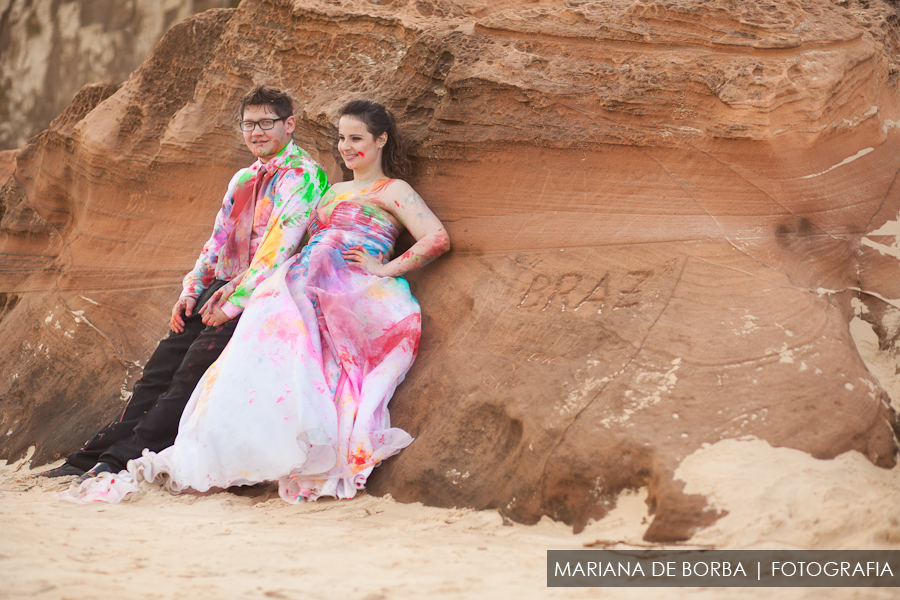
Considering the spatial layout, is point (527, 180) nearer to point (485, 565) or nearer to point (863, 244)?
point (863, 244)

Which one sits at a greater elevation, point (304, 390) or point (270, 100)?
point (270, 100)

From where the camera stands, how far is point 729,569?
167 cm

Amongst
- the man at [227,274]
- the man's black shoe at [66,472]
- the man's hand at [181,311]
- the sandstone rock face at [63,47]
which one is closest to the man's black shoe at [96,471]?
the man at [227,274]

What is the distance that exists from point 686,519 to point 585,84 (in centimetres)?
167

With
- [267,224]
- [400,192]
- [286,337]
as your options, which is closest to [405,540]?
[286,337]

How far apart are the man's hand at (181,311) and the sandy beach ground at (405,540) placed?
34.9 inches

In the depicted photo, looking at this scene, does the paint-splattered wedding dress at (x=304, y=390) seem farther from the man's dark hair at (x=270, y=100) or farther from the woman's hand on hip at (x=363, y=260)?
the man's dark hair at (x=270, y=100)

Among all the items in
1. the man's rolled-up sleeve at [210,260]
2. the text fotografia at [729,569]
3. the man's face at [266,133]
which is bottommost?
the text fotografia at [729,569]

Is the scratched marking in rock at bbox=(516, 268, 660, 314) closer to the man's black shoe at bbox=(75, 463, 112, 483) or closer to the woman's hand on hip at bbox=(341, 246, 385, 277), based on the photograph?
the woman's hand on hip at bbox=(341, 246, 385, 277)

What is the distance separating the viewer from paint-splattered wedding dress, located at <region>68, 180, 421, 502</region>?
237cm

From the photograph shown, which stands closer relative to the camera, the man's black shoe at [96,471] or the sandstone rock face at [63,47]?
the man's black shoe at [96,471]

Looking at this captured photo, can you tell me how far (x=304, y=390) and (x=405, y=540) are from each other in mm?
729

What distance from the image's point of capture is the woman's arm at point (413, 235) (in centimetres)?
283

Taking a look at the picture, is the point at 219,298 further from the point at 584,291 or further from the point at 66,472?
the point at 584,291
